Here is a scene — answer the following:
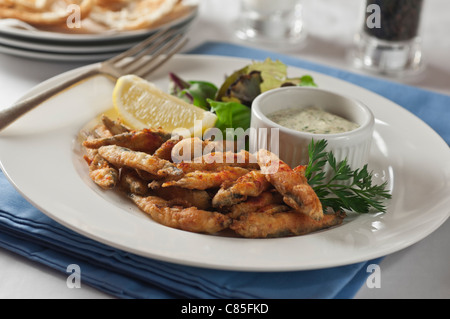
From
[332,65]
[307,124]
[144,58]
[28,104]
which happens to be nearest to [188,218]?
[307,124]

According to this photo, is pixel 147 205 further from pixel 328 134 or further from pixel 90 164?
pixel 328 134

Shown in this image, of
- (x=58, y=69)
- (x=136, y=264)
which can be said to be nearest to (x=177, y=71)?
(x=58, y=69)

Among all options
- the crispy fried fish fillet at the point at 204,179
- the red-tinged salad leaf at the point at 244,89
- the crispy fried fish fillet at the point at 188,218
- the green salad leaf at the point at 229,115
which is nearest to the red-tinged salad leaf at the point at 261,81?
the red-tinged salad leaf at the point at 244,89

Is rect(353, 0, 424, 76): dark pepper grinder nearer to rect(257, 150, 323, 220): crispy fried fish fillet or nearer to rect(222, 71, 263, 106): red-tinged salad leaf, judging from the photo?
rect(222, 71, 263, 106): red-tinged salad leaf

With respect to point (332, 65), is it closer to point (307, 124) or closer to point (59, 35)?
point (307, 124)

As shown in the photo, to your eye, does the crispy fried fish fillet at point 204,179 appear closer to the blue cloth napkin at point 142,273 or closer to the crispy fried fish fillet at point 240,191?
the crispy fried fish fillet at point 240,191

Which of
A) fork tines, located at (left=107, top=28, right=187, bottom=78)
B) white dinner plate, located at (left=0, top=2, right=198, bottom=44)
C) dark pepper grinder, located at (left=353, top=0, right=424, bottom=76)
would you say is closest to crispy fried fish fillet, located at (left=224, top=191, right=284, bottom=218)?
fork tines, located at (left=107, top=28, right=187, bottom=78)
